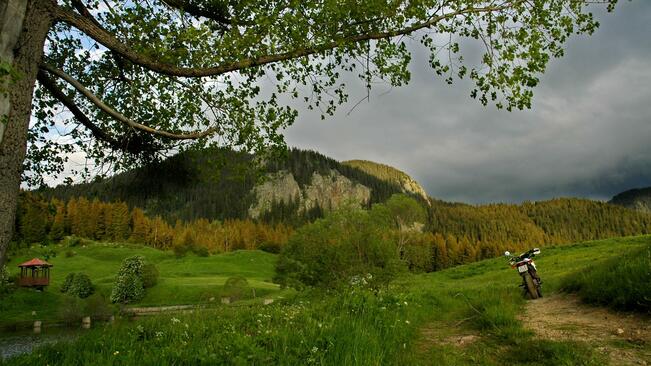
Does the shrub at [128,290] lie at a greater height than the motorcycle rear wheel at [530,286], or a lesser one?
lesser

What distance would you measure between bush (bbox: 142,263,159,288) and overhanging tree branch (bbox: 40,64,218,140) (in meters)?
68.3

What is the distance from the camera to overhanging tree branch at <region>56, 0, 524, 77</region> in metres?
7.07

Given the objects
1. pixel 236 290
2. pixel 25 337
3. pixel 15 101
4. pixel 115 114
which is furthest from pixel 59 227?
pixel 15 101

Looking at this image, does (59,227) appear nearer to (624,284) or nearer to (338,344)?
(338,344)

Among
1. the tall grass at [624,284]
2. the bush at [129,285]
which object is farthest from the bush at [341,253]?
the bush at [129,285]

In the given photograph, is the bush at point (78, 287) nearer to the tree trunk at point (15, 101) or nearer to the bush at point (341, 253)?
the bush at point (341, 253)

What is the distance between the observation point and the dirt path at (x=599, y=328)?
6.38 metres

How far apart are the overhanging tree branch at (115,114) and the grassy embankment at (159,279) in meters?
43.2

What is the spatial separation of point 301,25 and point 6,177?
16.0 ft

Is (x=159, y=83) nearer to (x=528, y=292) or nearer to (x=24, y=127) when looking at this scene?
(x=24, y=127)

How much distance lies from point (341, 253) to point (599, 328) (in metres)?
28.9

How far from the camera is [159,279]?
76.1m

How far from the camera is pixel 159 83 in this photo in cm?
848

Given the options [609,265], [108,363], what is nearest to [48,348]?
[108,363]
